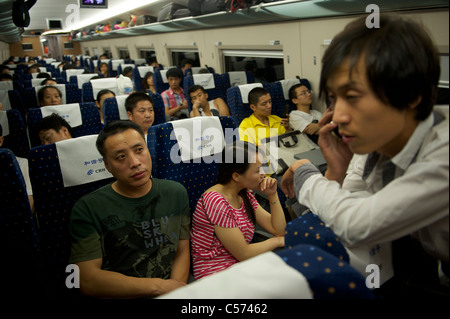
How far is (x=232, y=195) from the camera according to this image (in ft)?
5.48

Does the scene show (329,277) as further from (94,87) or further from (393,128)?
(94,87)

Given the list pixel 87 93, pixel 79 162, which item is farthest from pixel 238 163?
pixel 87 93

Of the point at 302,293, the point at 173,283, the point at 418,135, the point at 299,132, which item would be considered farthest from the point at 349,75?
the point at 299,132

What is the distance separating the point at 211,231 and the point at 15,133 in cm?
208

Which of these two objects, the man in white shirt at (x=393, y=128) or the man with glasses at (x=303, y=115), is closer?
the man in white shirt at (x=393, y=128)

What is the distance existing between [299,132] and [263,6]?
1752 millimetres

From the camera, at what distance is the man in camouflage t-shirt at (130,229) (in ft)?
4.35

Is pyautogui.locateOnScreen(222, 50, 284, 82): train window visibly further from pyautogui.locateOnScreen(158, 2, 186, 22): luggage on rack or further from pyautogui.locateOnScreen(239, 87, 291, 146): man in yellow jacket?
pyautogui.locateOnScreen(239, 87, 291, 146): man in yellow jacket

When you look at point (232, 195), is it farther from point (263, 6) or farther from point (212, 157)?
point (263, 6)

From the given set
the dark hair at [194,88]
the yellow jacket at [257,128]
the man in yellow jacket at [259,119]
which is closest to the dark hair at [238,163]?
the yellow jacket at [257,128]

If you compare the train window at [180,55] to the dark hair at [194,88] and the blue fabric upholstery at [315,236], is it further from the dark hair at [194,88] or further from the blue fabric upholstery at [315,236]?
the blue fabric upholstery at [315,236]

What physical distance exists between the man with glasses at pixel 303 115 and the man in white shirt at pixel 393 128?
2.60 metres

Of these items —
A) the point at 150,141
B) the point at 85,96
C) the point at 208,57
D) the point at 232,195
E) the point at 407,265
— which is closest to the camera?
the point at 407,265

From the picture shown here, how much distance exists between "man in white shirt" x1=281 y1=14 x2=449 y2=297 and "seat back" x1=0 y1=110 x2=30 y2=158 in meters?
2.70
